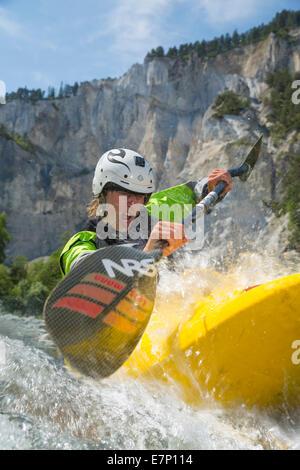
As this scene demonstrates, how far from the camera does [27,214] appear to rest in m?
34.0

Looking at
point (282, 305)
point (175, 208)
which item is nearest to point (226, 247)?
point (175, 208)

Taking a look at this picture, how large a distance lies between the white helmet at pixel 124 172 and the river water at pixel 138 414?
1.95 feet

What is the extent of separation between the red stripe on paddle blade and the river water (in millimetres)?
578

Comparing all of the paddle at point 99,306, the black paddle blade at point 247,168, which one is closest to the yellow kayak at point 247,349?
the paddle at point 99,306

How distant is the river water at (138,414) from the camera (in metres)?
1.80

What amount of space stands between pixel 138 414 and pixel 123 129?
36.2m

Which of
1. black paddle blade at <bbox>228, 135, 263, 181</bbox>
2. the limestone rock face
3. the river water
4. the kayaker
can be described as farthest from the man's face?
the limestone rock face

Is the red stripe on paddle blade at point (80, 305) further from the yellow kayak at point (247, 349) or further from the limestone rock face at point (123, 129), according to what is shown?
the limestone rock face at point (123, 129)

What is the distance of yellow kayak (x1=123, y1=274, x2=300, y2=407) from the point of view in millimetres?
1897

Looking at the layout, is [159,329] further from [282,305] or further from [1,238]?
[1,238]

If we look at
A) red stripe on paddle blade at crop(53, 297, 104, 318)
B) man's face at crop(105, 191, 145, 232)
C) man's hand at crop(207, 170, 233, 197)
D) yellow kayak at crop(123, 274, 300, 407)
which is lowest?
yellow kayak at crop(123, 274, 300, 407)

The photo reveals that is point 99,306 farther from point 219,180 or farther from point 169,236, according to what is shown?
point 219,180

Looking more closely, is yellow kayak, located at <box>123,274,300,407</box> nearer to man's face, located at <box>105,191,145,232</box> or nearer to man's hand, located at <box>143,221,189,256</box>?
man's hand, located at <box>143,221,189,256</box>
